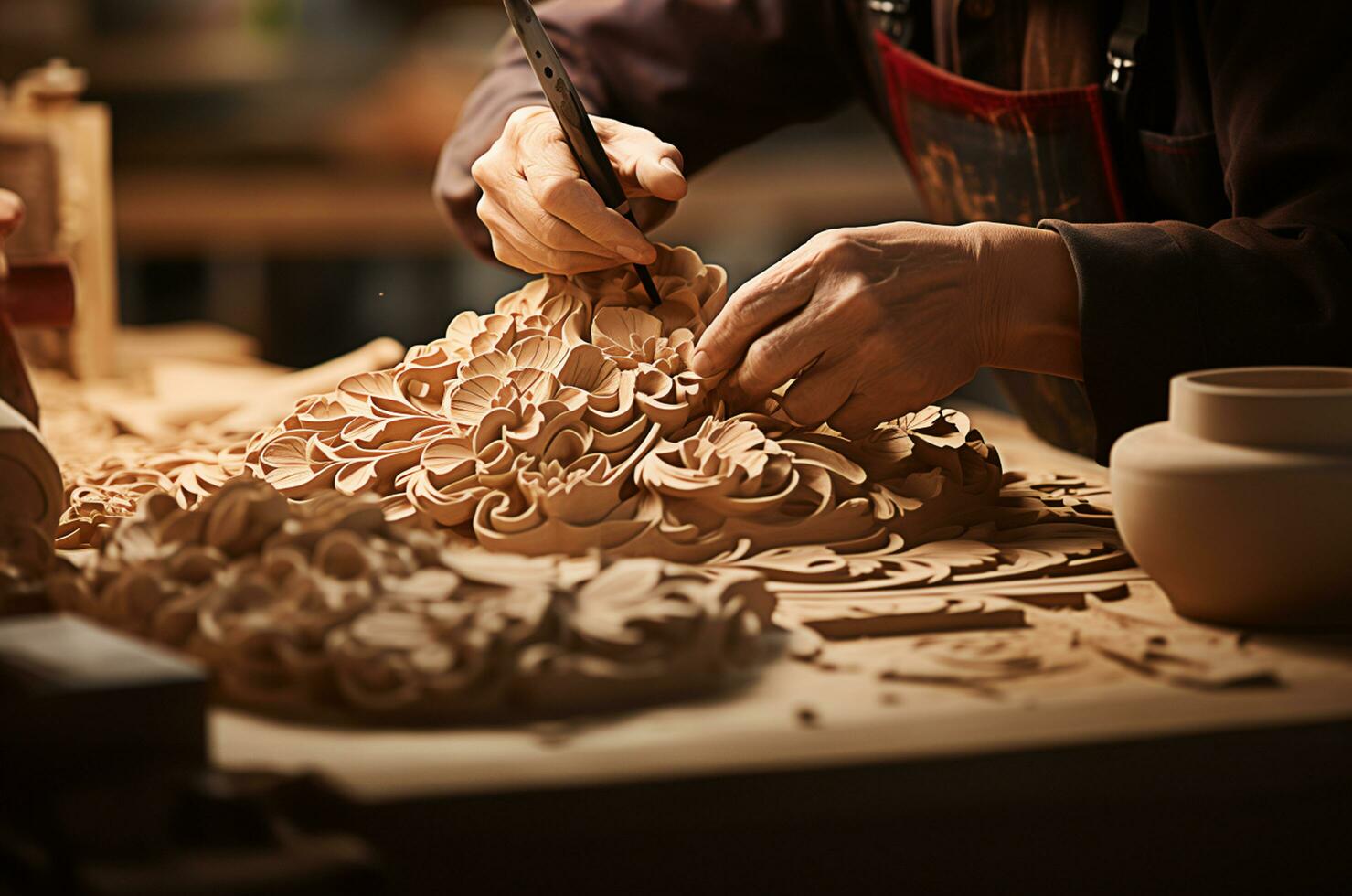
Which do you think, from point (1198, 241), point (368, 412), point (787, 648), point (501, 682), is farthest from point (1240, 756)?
point (368, 412)

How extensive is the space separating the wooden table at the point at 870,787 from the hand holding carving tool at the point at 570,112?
554 millimetres

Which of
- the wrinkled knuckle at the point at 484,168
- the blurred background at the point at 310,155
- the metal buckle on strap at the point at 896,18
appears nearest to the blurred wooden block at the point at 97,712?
the wrinkled knuckle at the point at 484,168

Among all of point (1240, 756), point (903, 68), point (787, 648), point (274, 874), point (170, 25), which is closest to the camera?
point (274, 874)

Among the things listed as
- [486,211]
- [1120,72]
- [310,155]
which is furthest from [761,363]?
[310,155]

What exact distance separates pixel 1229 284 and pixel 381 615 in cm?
71

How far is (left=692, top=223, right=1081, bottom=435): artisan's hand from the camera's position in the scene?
1.07 metres

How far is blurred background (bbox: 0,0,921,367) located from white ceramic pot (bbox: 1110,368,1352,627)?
295cm

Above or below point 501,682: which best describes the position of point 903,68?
above

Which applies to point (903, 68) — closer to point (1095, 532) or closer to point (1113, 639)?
point (1095, 532)

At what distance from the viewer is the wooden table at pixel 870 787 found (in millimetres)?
675

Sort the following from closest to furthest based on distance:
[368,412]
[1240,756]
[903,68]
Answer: [1240,756] < [368,412] < [903,68]

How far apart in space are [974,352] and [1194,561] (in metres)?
0.30

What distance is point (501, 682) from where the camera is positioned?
740mm

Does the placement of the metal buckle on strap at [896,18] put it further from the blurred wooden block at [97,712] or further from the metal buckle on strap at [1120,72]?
the blurred wooden block at [97,712]
